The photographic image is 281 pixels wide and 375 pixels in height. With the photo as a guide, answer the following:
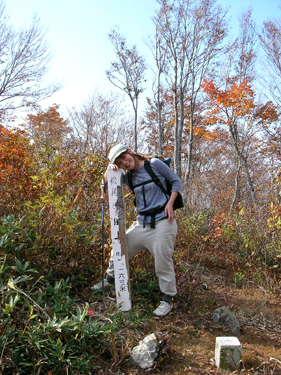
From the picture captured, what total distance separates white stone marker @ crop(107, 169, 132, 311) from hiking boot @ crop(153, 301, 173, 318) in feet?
0.86

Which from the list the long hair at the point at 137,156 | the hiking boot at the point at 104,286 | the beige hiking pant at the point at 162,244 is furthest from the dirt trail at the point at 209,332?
the long hair at the point at 137,156

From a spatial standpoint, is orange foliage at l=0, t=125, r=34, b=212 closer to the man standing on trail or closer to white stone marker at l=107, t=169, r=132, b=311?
white stone marker at l=107, t=169, r=132, b=311

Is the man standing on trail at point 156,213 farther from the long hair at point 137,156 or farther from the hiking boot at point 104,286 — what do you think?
the hiking boot at point 104,286

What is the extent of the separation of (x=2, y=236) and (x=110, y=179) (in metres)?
1.10

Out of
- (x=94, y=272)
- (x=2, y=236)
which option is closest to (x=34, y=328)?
(x=2, y=236)

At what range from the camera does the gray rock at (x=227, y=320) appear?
2688mm

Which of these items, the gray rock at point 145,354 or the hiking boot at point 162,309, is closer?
the gray rock at point 145,354

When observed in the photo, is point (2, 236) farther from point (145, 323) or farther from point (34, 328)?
point (145, 323)

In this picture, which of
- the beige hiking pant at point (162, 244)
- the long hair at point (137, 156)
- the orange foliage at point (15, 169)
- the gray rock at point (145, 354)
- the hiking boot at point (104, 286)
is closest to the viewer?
the gray rock at point (145, 354)

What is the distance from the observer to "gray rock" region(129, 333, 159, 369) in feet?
6.64

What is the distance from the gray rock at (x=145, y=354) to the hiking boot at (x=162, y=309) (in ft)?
1.85

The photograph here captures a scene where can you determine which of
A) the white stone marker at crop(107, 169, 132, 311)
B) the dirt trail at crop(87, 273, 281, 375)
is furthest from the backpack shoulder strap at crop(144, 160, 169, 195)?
the dirt trail at crop(87, 273, 281, 375)

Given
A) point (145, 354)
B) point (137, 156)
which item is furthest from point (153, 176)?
point (145, 354)

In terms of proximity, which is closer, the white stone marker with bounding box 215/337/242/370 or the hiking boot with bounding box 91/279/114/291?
the white stone marker with bounding box 215/337/242/370
